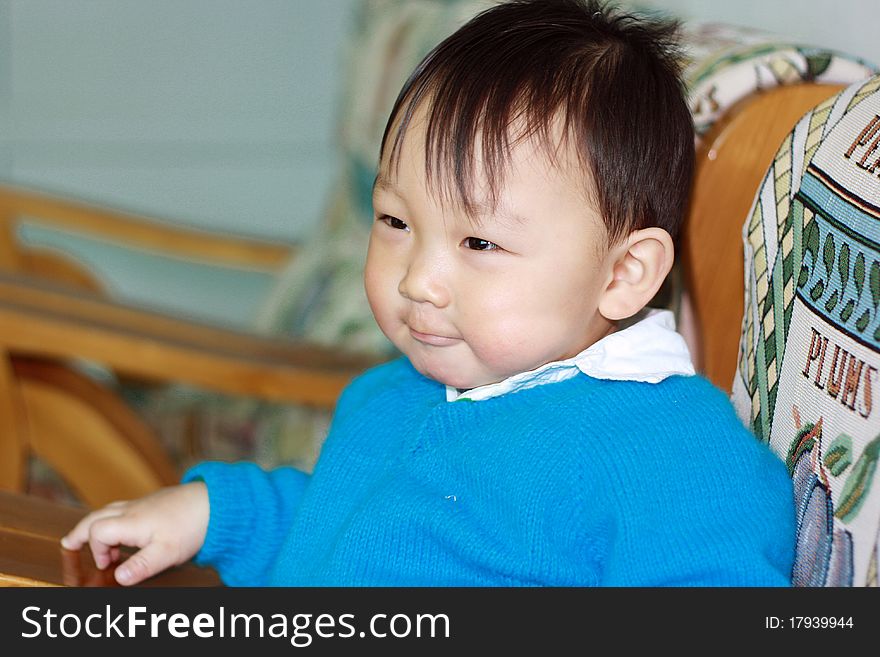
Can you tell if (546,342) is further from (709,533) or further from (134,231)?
(134,231)

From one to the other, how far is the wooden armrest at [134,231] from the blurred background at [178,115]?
2.12ft

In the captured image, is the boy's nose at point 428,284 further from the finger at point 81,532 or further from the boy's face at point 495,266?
the finger at point 81,532

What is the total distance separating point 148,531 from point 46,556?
0.08 meters

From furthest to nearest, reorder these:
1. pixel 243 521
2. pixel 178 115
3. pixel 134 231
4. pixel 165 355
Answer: pixel 178 115
pixel 134 231
pixel 165 355
pixel 243 521

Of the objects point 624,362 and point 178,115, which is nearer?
point 624,362

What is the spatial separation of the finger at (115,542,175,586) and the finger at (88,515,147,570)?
0.01 m

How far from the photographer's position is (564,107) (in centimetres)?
73

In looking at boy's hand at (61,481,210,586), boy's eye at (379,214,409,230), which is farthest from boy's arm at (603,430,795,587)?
boy's hand at (61,481,210,586)

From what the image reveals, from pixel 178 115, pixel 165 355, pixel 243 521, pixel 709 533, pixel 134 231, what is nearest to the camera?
pixel 709 533

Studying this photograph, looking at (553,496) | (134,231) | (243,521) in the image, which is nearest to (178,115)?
(134,231)

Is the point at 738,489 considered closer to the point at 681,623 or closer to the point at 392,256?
the point at 681,623

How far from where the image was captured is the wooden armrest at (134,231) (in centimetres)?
193

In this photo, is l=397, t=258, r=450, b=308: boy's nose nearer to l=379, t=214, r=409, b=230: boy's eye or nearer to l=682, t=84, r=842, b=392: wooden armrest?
l=379, t=214, r=409, b=230: boy's eye

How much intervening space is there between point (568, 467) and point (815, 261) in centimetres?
20
